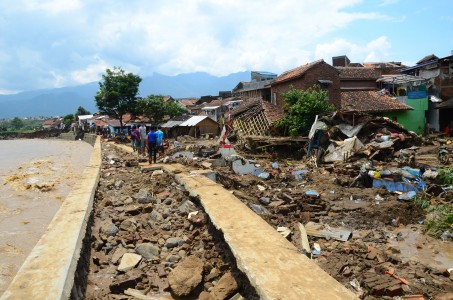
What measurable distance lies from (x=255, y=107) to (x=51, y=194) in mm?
16742

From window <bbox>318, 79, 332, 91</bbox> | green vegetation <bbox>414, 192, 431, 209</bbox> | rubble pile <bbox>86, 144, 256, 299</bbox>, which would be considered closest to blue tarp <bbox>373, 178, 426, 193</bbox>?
green vegetation <bbox>414, 192, 431, 209</bbox>

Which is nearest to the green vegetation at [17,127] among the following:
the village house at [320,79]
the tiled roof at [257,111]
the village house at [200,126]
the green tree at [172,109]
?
the green tree at [172,109]

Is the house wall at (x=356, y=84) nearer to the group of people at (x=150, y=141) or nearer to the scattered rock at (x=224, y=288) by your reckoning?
the group of people at (x=150, y=141)

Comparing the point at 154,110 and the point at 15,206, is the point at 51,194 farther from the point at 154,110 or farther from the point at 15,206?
the point at 154,110

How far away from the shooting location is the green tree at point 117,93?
113ft

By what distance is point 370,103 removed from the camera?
79.7ft

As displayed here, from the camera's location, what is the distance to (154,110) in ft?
129

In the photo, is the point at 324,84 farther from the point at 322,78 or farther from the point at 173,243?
the point at 173,243

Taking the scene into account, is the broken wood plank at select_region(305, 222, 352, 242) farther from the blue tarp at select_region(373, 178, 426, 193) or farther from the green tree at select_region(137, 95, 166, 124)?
the green tree at select_region(137, 95, 166, 124)

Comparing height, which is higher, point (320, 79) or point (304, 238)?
point (320, 79)

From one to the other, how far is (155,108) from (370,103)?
2472 cm

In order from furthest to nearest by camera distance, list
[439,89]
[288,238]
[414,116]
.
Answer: [439,89] → [414,116] → [288,238]

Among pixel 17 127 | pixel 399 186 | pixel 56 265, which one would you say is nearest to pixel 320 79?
pixel 399 186

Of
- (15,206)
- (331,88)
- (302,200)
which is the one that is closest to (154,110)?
(331,88)
